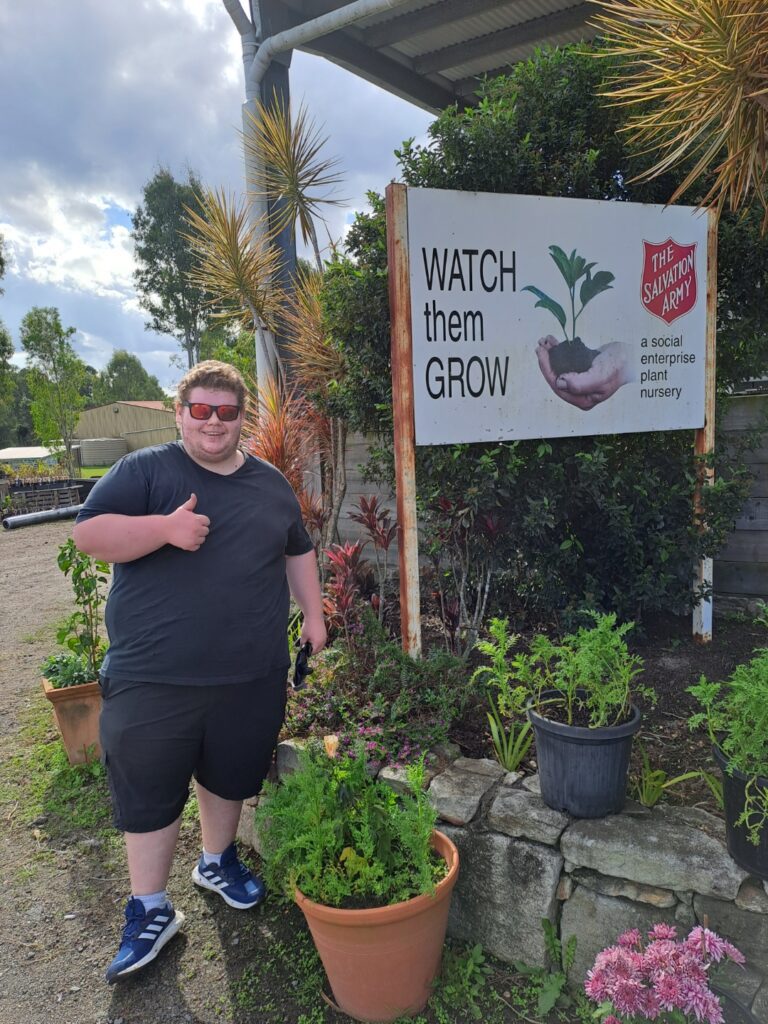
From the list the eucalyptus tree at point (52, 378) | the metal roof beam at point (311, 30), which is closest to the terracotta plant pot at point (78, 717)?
the metal roof beam at point (311, 30)

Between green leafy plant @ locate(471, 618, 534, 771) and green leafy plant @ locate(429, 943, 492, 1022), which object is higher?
green leafy plant @ locate(471, 618, 534, 771)

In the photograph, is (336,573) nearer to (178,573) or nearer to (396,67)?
(178,573)

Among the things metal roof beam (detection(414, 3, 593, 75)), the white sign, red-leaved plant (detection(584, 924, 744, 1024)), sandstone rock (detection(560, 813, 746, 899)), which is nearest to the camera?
red-leaved plant (detection(584, 924, 744, 1024))

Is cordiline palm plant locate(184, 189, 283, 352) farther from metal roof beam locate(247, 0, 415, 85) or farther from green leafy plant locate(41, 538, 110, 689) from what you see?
green leafy plant locate(41, 538, 110, 689)

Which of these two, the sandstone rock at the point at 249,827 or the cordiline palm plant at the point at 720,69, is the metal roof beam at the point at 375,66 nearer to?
the cordiline palm plant at the point at 720,69

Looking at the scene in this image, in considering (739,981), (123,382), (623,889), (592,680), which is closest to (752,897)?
(739,981)

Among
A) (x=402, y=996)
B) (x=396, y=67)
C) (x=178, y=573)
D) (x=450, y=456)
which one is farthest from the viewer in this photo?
(x=396, y=67)

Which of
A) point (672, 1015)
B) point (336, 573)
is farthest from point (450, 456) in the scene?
point (672, 1015)

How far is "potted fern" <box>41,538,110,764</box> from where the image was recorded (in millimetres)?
3631

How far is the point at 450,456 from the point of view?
3258 mm

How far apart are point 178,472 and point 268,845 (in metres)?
1.30

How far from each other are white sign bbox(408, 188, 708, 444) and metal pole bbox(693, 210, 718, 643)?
0.05 metres

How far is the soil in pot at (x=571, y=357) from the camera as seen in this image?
329 centimetres

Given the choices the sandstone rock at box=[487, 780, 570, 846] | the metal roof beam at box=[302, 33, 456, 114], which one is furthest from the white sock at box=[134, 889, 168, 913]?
the metal roof beam at box=[302, 33, 456, 114]
